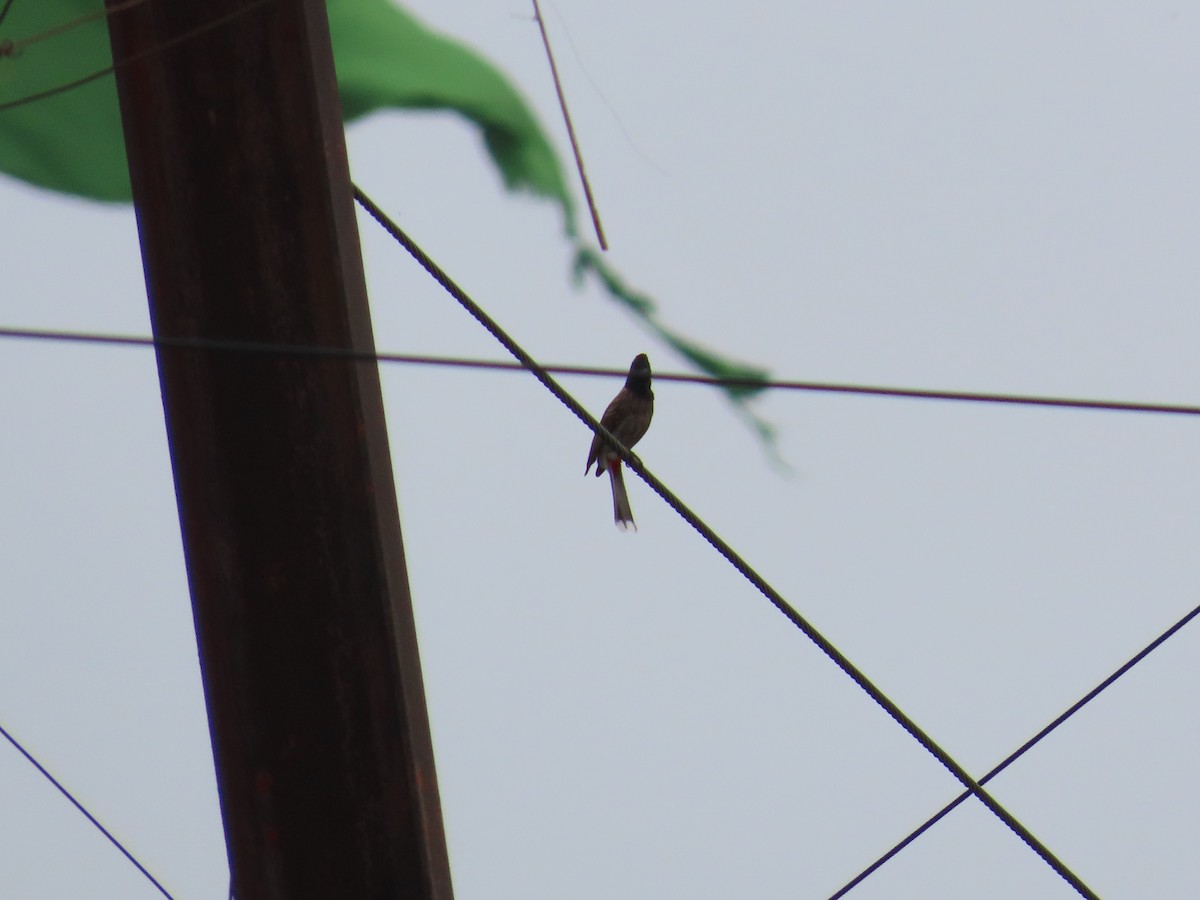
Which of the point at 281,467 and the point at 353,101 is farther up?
the point at 353,101

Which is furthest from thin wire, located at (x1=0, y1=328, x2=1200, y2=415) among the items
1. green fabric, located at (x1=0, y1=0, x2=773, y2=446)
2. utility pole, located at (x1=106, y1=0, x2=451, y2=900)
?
green fabric, located at (x1=0, y1=0, x2=773, y2=446)

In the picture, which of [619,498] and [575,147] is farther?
[619,498]

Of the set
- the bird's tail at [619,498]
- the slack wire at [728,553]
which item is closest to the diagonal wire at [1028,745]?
the slack wire at [728,553]

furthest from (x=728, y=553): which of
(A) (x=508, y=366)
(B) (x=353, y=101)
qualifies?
(B) (x=353, y=101)

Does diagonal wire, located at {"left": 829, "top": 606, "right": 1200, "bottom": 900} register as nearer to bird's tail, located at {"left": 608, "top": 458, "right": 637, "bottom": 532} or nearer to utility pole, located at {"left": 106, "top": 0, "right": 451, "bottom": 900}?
utility pole, located at {"left": 106, "top": 0, "right": 451, "bottom": 900}

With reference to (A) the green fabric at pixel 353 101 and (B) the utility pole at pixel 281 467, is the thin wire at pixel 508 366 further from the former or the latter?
(A) the green fabric at pixel 353 101

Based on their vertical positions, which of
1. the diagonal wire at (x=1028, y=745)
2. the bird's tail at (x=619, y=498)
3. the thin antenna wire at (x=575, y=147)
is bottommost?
the diagonal wire at (x=1028, y=745)

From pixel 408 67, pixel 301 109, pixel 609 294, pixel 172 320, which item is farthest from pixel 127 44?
pixel 408 67

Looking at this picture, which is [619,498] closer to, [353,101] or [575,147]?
[353,101]
